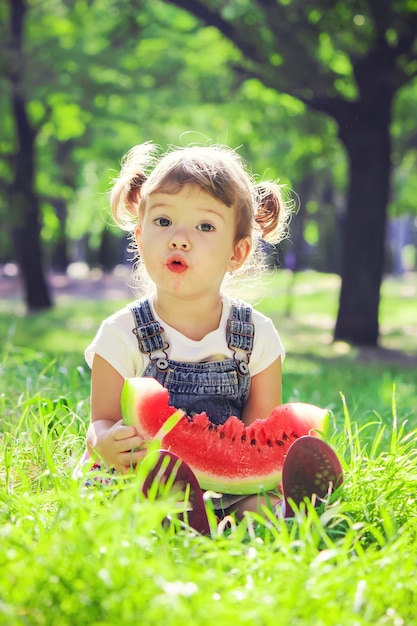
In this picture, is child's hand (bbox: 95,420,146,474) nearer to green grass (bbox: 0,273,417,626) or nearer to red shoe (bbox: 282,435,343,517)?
green grass (bbox: 0,273,417,626)

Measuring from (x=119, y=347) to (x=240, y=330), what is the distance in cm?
48

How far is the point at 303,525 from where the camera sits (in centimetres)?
218

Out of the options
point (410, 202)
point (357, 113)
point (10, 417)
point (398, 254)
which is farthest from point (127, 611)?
point (398, 254)

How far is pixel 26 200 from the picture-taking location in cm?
1598

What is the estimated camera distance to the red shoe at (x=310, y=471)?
98.3 inches

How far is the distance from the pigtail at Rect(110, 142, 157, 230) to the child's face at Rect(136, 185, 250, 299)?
0.27 metres

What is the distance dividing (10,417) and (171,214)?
4.14ft

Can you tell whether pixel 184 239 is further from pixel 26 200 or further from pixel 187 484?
pixel 26 200

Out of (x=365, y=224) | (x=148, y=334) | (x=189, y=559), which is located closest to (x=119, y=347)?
(x=148, y=334)

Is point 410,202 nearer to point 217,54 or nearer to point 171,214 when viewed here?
point 217,54

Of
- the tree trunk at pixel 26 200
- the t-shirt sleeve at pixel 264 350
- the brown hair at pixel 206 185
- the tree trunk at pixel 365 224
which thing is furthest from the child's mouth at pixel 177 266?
the tree trunk at pixel 26 200

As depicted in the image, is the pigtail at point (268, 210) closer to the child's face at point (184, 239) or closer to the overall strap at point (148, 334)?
the child's face at point (184, 239)

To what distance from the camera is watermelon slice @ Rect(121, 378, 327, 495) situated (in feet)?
9.11

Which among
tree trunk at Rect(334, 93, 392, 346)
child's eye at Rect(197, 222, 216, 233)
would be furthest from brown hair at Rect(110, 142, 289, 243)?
tree trunk at Rect(334, 93, 392, 346)
